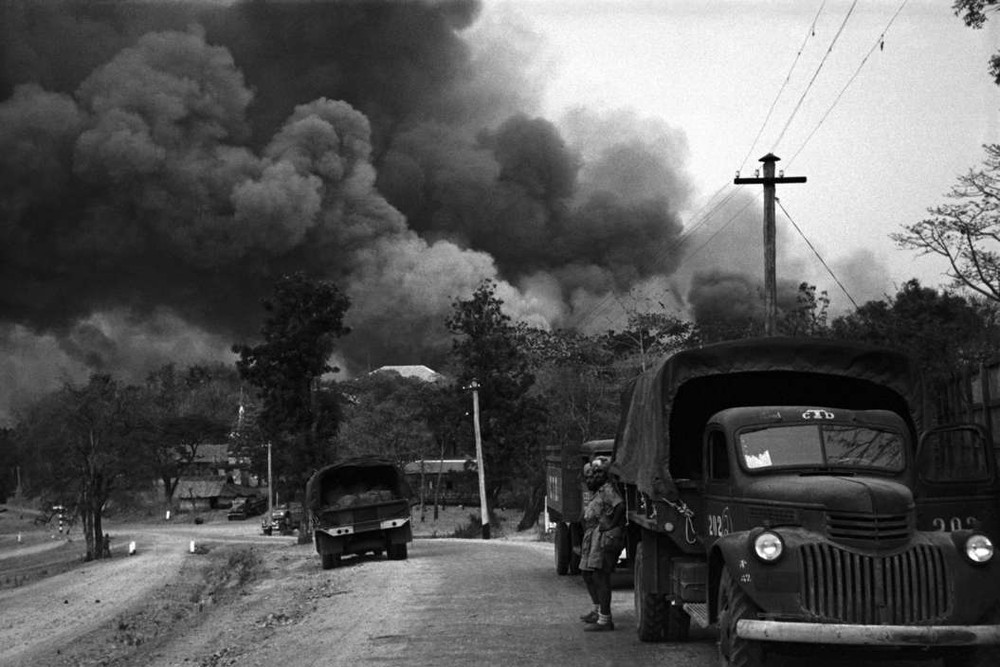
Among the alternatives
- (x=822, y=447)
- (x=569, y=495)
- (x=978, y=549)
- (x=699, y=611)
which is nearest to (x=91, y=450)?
(x=569, y=495)

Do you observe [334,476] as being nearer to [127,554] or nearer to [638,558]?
[638,558]

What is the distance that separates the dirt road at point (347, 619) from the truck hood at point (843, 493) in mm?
1159

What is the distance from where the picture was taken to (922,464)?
33.4 ft

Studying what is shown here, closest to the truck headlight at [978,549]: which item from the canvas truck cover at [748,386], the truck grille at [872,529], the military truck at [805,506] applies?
the military truck at [805,506]

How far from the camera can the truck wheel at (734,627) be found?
8.74m

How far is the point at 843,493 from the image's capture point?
8.92m

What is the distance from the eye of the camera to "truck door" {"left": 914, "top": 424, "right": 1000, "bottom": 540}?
10016 mm

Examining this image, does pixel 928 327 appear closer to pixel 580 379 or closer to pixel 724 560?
pixel 580 379

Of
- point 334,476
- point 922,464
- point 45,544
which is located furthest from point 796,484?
point 45,544

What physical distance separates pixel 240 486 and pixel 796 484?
116m

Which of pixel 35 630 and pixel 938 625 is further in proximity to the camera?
pixel 35 630

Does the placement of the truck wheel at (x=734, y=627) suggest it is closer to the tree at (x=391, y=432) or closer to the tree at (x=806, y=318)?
the tree at (x=806, y=318)

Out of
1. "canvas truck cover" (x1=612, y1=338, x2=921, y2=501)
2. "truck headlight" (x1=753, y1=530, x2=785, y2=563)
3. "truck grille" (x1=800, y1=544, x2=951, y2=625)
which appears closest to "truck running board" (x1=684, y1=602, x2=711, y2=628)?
"canvas truck cover" (x1=612, y1=338, x2=921, y2=501)

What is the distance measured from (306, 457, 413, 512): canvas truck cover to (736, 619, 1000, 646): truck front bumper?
2329cm
